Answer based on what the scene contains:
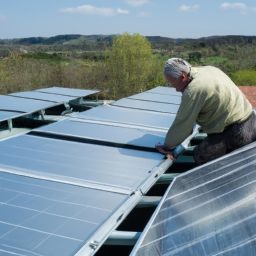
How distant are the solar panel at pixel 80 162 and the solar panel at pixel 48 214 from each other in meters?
0.14

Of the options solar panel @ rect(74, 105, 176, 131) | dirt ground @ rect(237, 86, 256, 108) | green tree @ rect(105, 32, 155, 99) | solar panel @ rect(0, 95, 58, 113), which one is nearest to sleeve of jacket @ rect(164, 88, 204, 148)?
solar panel @ rect(74, 105, 176, 131)

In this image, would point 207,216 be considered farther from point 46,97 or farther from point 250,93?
point 250,93

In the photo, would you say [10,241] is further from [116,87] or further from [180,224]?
[116,87]

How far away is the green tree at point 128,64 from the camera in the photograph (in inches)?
466

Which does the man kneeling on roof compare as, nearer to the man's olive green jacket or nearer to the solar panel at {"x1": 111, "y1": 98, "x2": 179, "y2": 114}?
the man's olive green jacket

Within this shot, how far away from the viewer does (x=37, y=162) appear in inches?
100

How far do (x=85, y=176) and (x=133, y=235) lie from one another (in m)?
0.74

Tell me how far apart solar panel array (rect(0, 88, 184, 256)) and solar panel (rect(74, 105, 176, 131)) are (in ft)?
0.35

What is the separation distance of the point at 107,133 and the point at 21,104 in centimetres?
189

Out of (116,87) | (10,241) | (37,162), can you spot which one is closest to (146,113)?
(37,162)

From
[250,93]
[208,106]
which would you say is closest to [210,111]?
[208,106]

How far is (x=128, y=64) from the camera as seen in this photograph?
1183 cm

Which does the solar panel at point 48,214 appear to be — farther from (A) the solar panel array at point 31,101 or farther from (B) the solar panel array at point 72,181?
(A) the solar panel array at point 31,101

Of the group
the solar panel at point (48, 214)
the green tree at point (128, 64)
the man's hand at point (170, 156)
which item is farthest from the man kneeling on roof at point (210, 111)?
the green tree at point (128, 64)
